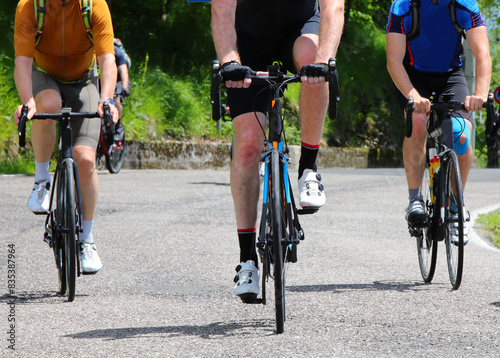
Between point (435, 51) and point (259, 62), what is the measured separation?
5.51ft

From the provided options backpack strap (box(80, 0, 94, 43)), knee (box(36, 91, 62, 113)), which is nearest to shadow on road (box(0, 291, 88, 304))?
knee (box(36, 91, 62, 113))

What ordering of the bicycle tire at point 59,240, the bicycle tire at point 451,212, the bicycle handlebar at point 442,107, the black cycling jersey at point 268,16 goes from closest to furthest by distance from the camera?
1. the black cycling jersey at point 268,16
2. the bicycle tire at point 59,240
3. the bicycle tire at point 451,212
4. the bicycle handlebar at point 442,107

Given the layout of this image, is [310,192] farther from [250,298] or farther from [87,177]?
[87,177]

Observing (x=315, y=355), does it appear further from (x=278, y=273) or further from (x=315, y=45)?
(x=315, y=45)

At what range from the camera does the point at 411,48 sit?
5.79 meters

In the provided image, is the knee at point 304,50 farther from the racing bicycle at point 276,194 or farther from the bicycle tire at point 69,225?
the bicycle tire at point 69,225

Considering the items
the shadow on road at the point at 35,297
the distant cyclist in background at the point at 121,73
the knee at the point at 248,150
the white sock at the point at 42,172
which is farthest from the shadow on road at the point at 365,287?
the distant cyclist in background at the point at 121,73

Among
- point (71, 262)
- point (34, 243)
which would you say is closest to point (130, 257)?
point (34, 243)

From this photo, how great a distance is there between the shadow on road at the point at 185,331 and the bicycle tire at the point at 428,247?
5.57 ft

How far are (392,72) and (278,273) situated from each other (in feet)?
7.52

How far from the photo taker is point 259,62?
15.0 feet

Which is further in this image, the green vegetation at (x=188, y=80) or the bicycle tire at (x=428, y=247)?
the green vegetation at (x=188, y=80)

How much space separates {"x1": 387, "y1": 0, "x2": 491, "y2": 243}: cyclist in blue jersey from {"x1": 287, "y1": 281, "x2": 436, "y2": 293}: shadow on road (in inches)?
A: 20.6

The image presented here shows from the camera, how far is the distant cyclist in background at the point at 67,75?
16.7ft
